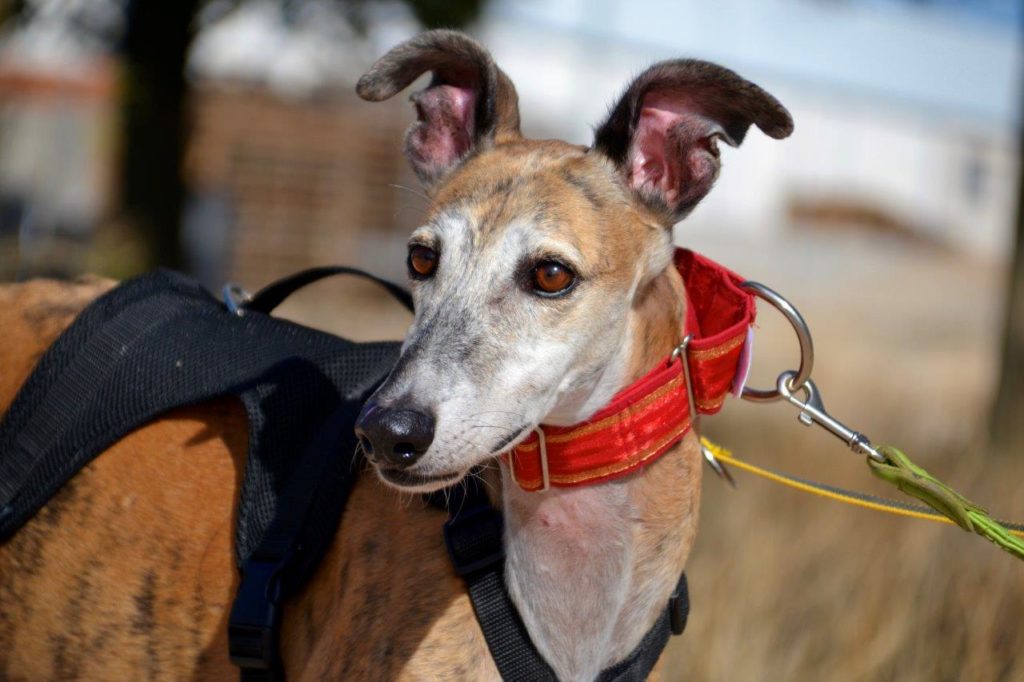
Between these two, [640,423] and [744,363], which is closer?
[640,423]

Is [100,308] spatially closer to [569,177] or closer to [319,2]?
[569,177]

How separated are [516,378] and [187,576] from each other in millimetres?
1008

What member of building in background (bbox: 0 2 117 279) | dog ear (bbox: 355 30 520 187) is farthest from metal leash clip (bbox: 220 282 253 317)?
building in background (bbox: 0 2 117 279)

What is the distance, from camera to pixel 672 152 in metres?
2.82

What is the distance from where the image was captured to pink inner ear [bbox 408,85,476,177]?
120 inches

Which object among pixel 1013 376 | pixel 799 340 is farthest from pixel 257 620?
pixel 1013 376

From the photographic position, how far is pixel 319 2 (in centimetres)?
895

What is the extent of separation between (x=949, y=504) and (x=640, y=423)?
0.69 meters

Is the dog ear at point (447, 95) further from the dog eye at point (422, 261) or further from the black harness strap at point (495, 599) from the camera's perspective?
the black harness strap at point (495, 599)

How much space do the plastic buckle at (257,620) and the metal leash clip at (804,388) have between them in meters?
1.18

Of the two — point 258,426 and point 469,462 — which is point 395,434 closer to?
point 469,462

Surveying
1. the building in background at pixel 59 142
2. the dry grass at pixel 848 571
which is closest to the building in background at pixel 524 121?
the building in background at pixel 59 142

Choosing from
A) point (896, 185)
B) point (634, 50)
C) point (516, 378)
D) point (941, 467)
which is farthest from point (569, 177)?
point (896, 185)

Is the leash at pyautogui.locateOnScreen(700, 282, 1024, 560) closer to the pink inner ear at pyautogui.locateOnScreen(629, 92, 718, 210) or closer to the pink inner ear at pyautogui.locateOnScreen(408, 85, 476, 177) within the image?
the pink inner ear at pyautogui.locateOnScreen(629, 92, 718, 210)
